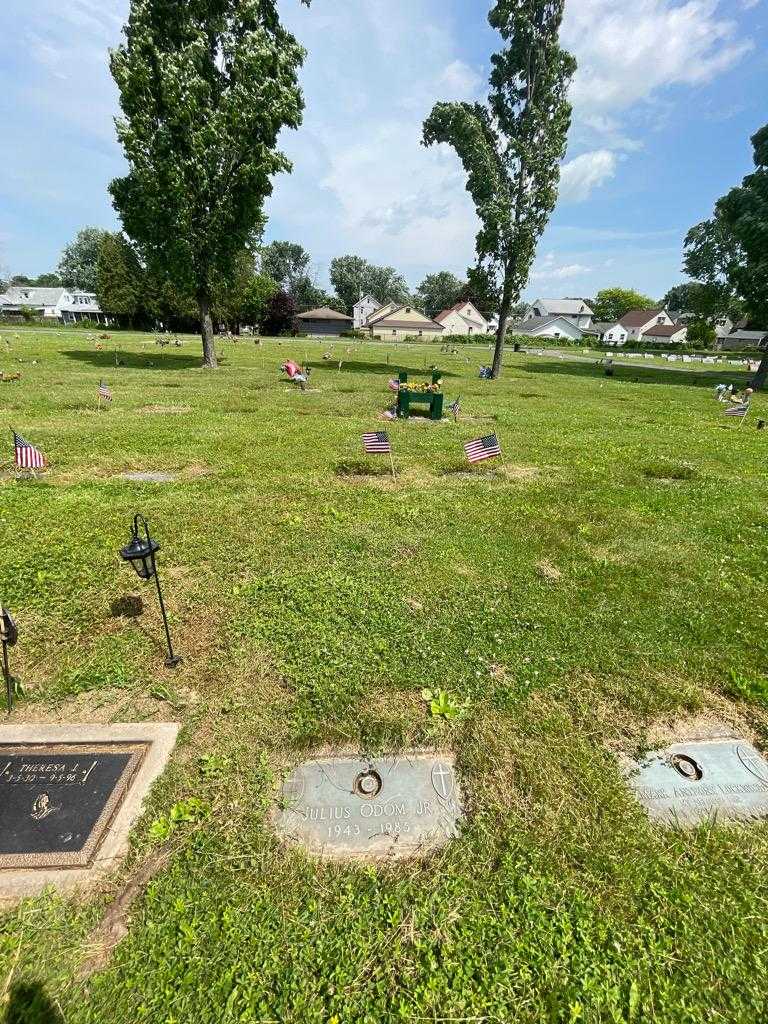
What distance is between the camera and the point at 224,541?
600 centimetres

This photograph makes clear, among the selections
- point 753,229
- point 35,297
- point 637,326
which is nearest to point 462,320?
point 637,326

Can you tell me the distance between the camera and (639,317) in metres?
88.2

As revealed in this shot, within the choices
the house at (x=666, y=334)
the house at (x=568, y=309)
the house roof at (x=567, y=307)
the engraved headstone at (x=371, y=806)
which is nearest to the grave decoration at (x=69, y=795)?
the engraved headstone at (x=371, y=806)

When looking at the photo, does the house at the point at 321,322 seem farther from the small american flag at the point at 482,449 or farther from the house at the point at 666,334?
the small american flag at the point at 482,449

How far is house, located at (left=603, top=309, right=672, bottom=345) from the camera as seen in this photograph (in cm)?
8681

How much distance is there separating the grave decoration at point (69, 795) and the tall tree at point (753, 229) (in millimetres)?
33433

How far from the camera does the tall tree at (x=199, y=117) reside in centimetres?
1717

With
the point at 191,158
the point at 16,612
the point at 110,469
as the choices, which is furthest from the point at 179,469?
the point at 191,158

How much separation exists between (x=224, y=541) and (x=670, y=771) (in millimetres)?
5107

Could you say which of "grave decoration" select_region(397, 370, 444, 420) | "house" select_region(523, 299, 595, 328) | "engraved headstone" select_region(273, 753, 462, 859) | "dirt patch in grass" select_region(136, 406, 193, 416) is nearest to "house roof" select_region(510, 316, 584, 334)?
"house" select_region(523, 299, 595, 328)

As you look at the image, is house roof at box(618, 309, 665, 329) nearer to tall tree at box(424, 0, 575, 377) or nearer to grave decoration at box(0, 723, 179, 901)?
tall tree at box(424, 0, 575, 377)

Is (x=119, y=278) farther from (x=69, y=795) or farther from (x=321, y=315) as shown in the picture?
(x=69, y=795)

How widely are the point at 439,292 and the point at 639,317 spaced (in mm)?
46526

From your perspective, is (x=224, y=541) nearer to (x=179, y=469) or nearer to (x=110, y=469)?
(x=179, y=469)
